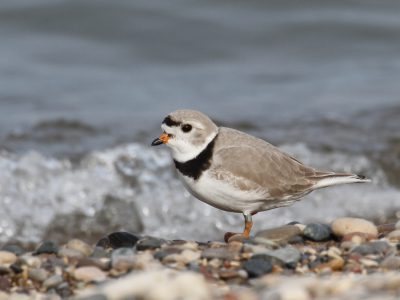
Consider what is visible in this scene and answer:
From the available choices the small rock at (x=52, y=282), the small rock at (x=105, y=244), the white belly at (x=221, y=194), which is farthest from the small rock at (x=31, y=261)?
the white belly at (x=221, y=194)

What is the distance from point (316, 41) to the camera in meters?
17.8

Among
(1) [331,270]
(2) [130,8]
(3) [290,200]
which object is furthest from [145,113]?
(1) [331,270]

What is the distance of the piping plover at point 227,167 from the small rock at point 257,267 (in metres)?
0.90

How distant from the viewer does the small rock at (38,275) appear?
555cm

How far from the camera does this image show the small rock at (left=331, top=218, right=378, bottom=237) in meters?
6.51

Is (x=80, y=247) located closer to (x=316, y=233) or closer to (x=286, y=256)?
(x=286, y=256)

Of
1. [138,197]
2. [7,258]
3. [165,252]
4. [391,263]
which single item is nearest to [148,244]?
[165,252]

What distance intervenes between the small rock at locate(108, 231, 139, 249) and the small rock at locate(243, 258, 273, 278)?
3.66 feet

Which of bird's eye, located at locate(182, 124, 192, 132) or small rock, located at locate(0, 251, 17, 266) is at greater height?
bird's eye, located at locate(182, 124, 192, 132)

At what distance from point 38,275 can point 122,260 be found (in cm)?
51

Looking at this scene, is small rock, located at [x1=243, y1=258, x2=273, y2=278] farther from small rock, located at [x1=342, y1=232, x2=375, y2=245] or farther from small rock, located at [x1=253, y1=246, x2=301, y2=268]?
small rock, located at [x1=342, y1=232, x2=375, y2=245]

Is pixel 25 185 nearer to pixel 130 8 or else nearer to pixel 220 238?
pixel 220 238

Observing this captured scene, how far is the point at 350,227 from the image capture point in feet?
21.4

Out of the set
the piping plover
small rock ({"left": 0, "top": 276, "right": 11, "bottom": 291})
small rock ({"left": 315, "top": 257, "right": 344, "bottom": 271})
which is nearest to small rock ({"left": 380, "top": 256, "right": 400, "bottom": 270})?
small rock ({"left": 315, "top": 257, "right": 344, "bottom": 271})
